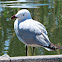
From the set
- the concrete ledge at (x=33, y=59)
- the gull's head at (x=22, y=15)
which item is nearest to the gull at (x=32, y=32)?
the gull's head at (x=22, y=15)

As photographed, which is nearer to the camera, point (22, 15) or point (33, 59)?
point (33, 59)

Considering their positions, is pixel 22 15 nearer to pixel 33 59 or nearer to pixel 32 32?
pixel 32 32

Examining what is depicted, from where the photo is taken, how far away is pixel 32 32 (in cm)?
484

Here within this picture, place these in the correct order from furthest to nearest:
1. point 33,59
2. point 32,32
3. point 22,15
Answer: point 22,15
point 32,32
point 33,59

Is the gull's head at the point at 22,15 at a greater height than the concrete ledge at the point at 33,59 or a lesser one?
greater

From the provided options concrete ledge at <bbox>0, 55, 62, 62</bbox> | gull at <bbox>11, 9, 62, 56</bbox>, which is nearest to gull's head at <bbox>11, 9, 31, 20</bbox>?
gull at <bbox>11, 9, 62, 56</bbox>

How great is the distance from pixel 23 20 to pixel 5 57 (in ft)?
2.51

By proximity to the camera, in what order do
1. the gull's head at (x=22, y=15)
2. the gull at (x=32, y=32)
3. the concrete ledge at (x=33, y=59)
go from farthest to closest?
the gull's head at (x=22, y=15) → the gull at (x=32, y=32) → the concrete ledge at (x=33, y=59)

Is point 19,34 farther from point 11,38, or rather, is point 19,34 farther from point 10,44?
point 11,38

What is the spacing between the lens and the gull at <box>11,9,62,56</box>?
4785mm

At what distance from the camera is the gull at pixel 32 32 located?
479cm

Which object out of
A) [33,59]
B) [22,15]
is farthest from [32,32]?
[33,59]

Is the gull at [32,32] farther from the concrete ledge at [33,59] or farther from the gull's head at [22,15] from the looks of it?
the concrete ledge at [33,59]

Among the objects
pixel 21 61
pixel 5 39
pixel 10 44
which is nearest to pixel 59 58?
pixel 21 61
